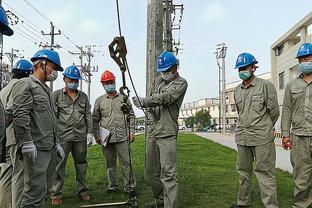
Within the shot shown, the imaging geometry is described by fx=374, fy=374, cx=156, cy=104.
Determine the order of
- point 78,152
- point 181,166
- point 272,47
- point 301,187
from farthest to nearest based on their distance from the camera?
1. point 272,47
2. point 181,166
3. point 78,152
4. point 301,187

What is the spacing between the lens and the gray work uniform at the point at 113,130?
615 cm

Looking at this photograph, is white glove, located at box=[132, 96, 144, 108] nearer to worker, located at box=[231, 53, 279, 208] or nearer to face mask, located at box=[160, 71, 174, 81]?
face mask, located at box=[160, 71, 174, 81]

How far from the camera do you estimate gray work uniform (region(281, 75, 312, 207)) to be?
15.3 feet

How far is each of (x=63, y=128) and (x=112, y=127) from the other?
0.86 metres

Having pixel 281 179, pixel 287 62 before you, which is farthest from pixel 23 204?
pixel 287 62

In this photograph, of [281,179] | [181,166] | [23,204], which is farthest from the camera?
[181,166]

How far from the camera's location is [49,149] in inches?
156

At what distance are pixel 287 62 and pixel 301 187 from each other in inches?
1109

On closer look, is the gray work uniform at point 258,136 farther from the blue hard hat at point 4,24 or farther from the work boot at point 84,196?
the blue hard hat at point 4,24

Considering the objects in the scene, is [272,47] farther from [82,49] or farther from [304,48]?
[304,48]

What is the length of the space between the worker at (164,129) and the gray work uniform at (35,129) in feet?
3.66

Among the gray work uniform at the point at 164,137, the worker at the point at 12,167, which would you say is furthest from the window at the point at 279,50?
the worker at the point at 12,167

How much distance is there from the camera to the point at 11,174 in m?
4.09

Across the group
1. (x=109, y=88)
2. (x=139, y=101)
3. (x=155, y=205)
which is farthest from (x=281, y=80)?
(x=139, y=101)
